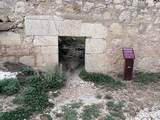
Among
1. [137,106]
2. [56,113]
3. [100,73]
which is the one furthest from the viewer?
[100,73]

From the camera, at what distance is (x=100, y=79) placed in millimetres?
6695

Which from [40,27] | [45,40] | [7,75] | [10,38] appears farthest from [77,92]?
[10,38]

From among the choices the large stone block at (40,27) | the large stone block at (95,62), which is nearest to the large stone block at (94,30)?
the large stone block at (95,62)

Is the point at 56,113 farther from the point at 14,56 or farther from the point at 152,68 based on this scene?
the point at 152,68

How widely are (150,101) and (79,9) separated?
2.43 metres

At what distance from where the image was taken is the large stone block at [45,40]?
6.60 metres

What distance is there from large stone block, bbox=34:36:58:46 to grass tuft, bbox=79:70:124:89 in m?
0.98

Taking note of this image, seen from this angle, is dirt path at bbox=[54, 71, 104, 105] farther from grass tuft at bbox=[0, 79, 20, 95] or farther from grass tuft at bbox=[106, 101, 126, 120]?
grass tuft at bbox=[0, 79, 20, 95]

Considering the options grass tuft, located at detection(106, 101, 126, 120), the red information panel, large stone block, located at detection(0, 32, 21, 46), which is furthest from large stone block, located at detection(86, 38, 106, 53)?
large stone block, located at detection(0, 32, 21, 46)

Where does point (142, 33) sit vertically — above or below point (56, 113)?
above

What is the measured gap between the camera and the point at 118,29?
665 cm

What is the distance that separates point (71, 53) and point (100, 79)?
4.40 feet

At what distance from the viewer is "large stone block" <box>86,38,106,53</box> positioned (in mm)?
6684

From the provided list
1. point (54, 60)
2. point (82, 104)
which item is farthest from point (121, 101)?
point (54, 60)
